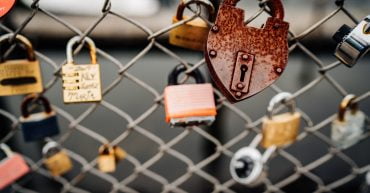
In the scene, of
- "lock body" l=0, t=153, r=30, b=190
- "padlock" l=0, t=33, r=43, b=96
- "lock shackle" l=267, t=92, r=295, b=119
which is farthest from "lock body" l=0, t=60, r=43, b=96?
"lock shackle" l=267, t=92, r=295, b=119

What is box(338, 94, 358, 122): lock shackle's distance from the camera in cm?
83

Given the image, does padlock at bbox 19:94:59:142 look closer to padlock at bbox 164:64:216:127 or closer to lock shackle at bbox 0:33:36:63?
lock shackle at bbox 0:33:36:63

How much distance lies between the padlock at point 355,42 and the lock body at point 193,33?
0.77 feet

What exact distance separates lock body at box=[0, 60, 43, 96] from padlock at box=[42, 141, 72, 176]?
→ 0.72ft

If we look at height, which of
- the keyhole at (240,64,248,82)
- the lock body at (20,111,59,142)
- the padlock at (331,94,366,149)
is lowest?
the padlock at (331,94,366,149)

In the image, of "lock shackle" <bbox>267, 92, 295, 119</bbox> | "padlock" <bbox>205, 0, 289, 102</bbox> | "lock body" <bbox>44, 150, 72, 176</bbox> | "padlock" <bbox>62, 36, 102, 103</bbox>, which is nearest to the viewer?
"padlock" <bbox>205, 0, 289, 102</bbox>

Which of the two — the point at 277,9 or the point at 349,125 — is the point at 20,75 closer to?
the point at 277,9

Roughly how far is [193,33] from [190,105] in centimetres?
13

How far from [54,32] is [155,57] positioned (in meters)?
0.72

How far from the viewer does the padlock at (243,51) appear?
22.9 inches

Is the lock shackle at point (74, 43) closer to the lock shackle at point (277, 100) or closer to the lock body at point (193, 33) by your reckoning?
the lock body at point (193, 33)

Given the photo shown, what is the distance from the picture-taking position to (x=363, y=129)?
872mm

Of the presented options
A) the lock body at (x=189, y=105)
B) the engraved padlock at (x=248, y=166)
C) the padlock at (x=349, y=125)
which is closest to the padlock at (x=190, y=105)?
the lock body at (x=189, y=105)

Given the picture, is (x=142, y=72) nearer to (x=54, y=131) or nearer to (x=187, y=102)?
(x=54, y=131)
